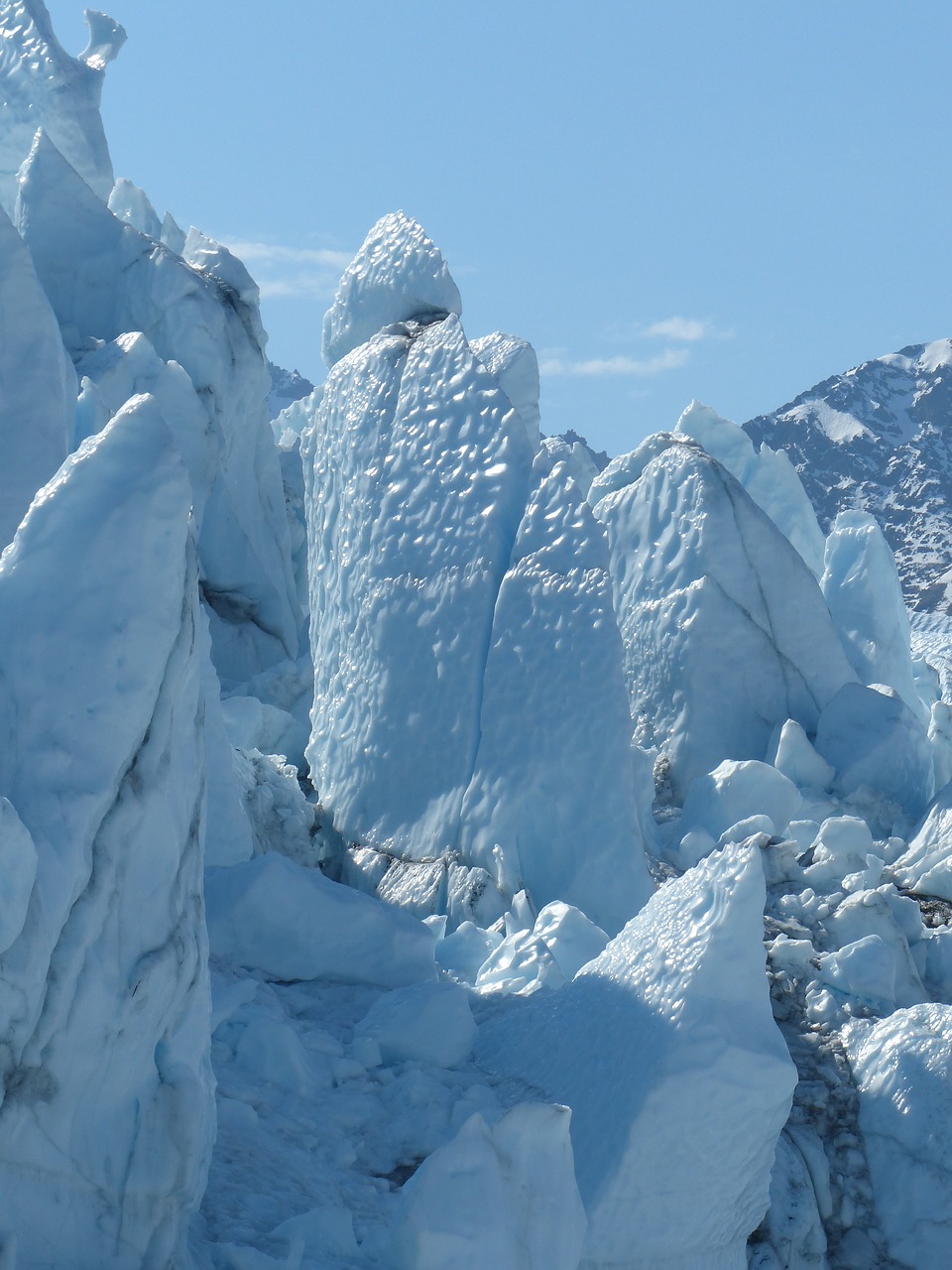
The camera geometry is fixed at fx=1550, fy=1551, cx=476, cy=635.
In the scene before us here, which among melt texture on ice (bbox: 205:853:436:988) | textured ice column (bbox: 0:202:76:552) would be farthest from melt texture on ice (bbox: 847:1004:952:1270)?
textured ice column (bbox: 0:202:76:552)

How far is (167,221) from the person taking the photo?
57.6 feet

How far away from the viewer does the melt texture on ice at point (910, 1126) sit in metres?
6.14

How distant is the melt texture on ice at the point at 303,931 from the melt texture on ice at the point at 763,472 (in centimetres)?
1242

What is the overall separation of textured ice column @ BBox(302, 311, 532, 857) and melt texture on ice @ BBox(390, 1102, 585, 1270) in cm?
407

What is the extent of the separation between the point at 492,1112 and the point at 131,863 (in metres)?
1.74

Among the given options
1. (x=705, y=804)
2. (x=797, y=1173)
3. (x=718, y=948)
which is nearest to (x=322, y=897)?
(x=718, y=948)

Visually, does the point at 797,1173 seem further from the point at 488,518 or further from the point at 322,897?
the point at 488,518

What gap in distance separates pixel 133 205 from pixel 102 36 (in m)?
1.76

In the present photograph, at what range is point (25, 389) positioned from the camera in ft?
21.1

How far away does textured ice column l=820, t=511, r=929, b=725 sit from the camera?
14.3 metres

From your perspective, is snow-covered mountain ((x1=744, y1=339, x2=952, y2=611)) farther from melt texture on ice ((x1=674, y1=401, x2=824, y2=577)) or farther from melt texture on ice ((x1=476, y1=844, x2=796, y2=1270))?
melt texture on ice ((x1=476, y1=844, x2=796, y2=1270))

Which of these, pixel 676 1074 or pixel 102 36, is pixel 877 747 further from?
pixel 102 36

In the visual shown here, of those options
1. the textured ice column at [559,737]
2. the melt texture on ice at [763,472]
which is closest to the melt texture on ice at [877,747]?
the textured ice column at [559,737]

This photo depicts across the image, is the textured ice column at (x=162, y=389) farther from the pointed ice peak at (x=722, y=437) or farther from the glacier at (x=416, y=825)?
the pointed ice peak at (x=722, y=437)
